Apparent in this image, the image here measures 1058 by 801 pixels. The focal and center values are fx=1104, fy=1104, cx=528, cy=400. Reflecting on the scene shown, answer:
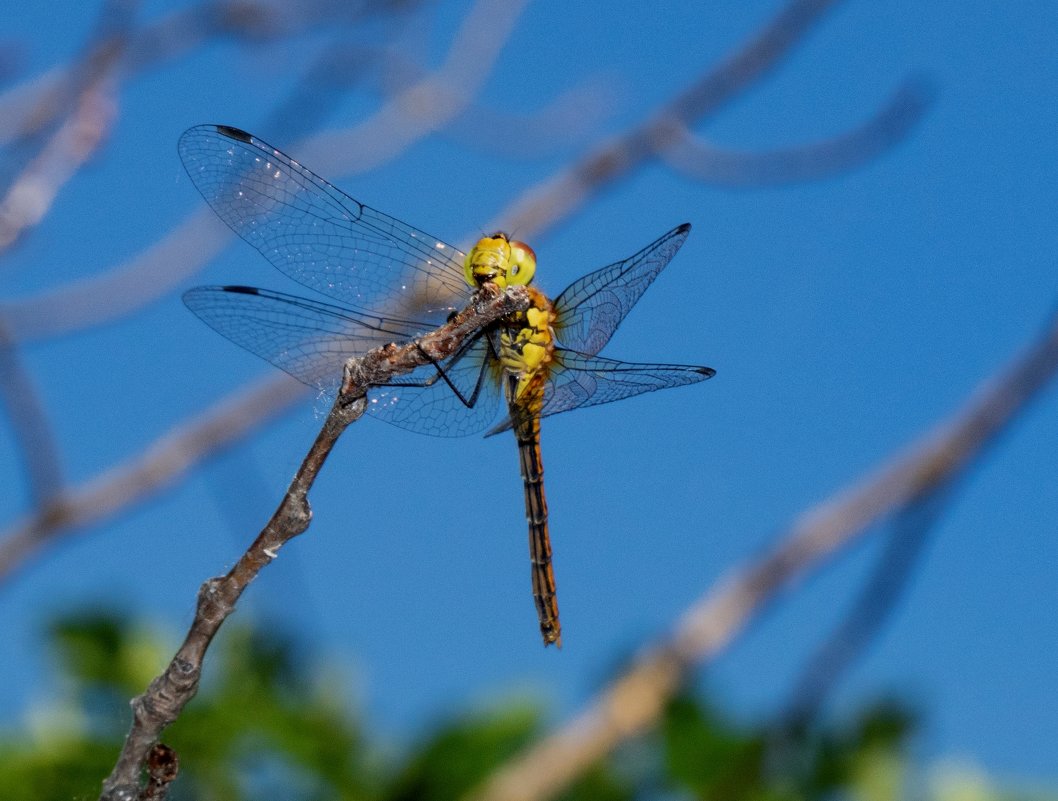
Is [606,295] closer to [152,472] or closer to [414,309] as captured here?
[414,309]

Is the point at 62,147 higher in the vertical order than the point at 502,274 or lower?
higher

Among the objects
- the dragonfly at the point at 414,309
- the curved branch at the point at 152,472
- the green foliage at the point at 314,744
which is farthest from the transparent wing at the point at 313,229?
the green foliage at the point at 314,744

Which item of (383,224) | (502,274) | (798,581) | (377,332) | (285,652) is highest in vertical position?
(285,652)

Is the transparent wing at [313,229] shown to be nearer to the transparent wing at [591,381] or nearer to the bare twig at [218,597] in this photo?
the transparent wing at [591,381]

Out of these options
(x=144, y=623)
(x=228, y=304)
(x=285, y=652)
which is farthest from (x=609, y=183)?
(x=144, y=623)

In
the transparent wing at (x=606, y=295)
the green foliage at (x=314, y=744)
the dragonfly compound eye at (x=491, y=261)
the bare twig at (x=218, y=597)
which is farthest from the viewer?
the green foliage at (x=314, y=744)

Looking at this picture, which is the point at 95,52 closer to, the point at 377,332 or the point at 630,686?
the point at 377,332

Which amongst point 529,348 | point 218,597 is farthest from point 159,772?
point 529,348
